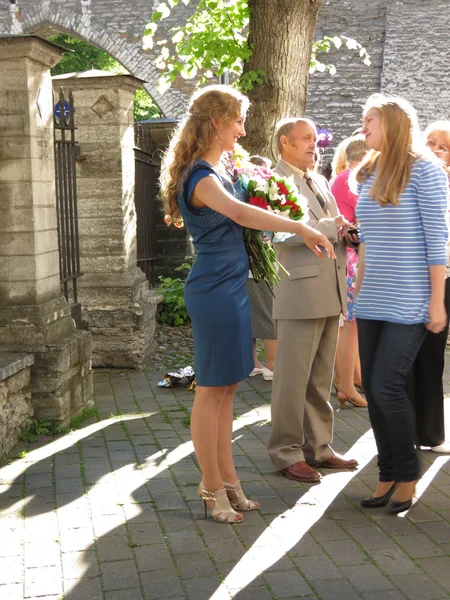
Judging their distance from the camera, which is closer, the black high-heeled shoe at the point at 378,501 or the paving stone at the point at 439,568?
the paving stone at the point at 439,568

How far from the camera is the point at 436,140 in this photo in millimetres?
5320

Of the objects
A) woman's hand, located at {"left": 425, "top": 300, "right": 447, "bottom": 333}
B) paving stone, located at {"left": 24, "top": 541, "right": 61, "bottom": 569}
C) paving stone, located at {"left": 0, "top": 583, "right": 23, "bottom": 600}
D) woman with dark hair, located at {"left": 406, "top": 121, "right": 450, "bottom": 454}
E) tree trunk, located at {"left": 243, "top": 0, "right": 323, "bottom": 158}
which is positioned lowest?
paving stone, located at {"left": 24, "top": 541, "right": 61, "bottom": 569}

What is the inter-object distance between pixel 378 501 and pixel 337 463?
2.02 feet

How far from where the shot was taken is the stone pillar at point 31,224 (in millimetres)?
5254

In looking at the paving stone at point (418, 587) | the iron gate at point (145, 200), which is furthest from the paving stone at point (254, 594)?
the iron gate at point (145, 200)

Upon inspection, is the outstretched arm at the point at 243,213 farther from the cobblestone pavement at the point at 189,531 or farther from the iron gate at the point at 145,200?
the iron gate at the point at 145,200

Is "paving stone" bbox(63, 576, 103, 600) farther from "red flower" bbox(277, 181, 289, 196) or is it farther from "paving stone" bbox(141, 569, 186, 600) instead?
"red flower" bbox(277, 181, 289, 196)

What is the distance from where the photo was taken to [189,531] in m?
3.80

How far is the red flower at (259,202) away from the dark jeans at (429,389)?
146 centimetres

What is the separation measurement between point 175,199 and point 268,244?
51 cm

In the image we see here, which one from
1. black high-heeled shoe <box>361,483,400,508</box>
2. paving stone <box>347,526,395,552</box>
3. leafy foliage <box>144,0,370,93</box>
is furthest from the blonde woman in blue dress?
leafy foliage <box>144,0,370,93</box>

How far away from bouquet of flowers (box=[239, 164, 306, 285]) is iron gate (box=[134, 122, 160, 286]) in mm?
4893

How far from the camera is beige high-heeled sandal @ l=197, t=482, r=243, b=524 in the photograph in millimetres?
3891

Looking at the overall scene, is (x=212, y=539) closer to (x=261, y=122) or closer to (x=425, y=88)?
(x=261, y=122)
